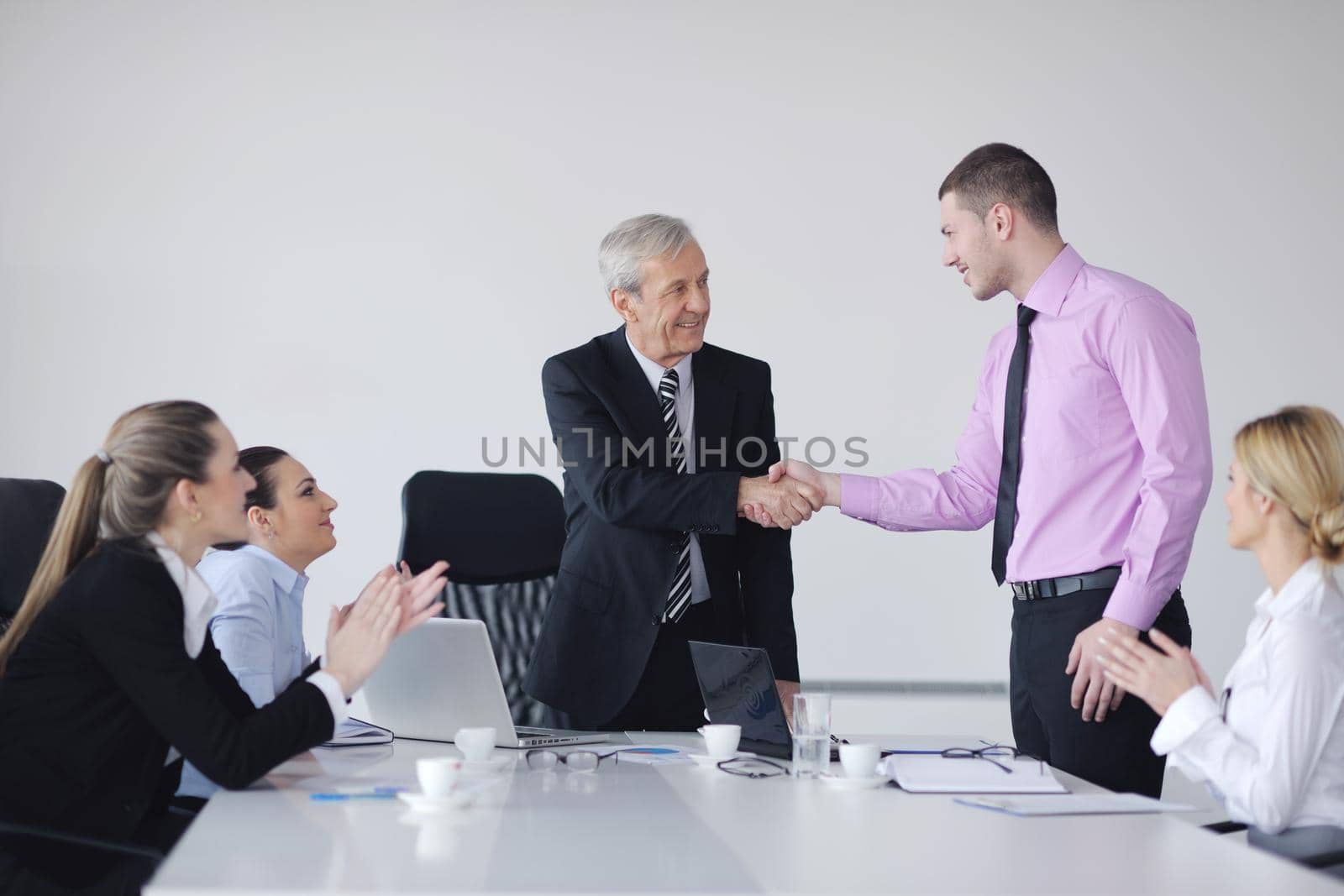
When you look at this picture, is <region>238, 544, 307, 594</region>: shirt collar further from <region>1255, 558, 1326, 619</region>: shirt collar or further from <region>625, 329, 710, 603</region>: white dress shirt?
<region>1255, 558, 1326, 619</region>: shirt collar

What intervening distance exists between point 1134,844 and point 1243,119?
373cm

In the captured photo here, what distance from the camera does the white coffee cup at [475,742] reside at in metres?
2.04

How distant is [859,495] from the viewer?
118 inches

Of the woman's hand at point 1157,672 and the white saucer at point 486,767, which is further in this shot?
the white saucer at point 486,767

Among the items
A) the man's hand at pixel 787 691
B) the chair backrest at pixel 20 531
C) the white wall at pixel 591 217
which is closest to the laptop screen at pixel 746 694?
the man's hand at pixel 787 691

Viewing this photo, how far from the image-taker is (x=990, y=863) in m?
1.41

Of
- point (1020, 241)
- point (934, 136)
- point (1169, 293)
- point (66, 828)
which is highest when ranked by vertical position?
point (934, 136)

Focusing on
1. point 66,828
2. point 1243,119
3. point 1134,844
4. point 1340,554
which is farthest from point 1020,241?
point 1243,119

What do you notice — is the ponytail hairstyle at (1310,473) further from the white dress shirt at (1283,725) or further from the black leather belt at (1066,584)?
the black leather belt at (1066,584)

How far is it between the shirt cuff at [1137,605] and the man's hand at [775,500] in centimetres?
72

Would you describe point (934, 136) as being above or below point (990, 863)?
above

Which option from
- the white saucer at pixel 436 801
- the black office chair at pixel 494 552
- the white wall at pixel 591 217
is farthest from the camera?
the white wall at pixel 591 217

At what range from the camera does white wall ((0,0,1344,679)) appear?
415cm

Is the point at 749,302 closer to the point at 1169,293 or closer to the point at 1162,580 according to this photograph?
the point at 1169,293
